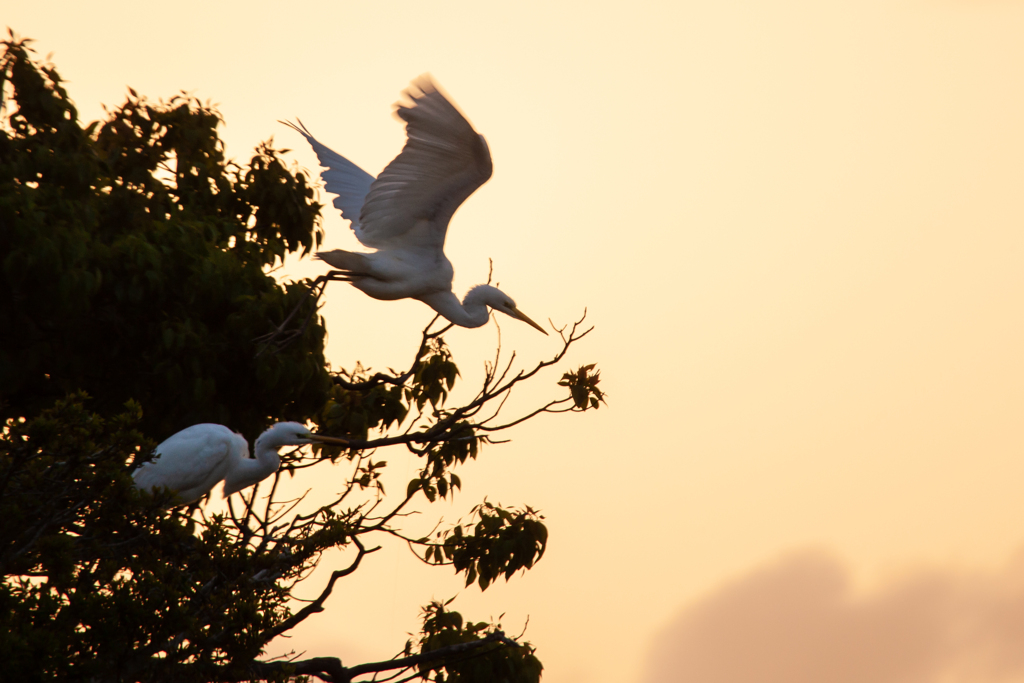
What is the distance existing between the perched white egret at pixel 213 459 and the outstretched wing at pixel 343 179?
5.75ft

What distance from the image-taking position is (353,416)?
8.42 meters

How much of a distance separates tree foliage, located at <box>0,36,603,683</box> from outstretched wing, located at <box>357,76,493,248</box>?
2.54ft

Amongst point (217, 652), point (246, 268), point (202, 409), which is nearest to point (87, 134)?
point (246, 268)

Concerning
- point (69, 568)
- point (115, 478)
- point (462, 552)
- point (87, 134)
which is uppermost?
point (87, 134)

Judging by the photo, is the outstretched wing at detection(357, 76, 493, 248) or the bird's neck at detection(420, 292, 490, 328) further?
the bird's neck at detection(420, 292, 490, 328)

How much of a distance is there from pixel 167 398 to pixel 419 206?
88.9 inches

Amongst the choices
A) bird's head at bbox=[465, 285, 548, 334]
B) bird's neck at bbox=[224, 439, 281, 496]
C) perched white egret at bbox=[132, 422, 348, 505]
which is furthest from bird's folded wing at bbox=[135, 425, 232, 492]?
bird's head at bbox=[465, 285, 548, 334]

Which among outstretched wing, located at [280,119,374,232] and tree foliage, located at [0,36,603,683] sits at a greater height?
outstretched wing, located at [280,119,374,232]

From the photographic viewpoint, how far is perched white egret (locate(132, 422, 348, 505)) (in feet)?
22.7

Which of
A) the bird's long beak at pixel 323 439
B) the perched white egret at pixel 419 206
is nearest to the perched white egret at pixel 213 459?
the bird's long beak at pixel 323 439

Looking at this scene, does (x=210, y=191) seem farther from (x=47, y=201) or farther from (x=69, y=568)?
(x=69, y=568)

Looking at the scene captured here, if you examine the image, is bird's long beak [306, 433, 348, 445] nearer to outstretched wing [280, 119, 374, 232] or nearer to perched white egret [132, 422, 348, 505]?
perched white egret [132, 422, 348, 505]

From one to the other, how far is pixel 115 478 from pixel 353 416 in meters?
4.01

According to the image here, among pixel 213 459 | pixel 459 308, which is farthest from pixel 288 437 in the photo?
pixel 459 308
